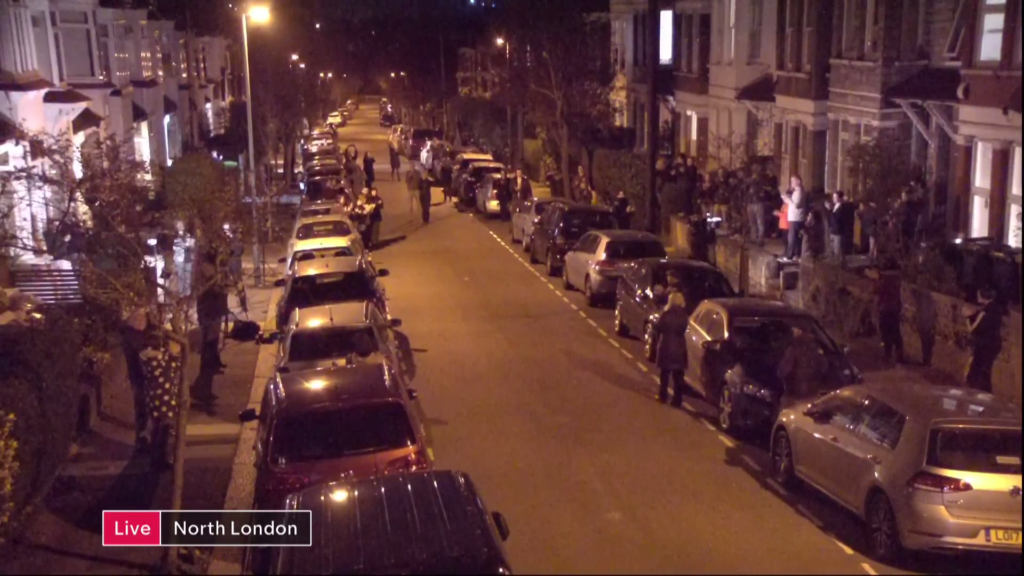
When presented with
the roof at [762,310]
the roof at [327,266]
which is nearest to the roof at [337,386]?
the roof at [762,310]

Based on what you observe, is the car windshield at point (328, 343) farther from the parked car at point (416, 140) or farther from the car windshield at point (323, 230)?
the parked car at point (416, 140)

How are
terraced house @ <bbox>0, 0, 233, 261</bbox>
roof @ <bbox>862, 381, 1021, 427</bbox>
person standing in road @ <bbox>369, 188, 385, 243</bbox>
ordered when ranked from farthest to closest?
person standing in road @ <bbox>369, 188, 385, 243</bbox>
terraced house @ <bbox>0, 0, 233, 261</bbox>
roof @ <bbox>862, 381, 1021, 427</bbox>

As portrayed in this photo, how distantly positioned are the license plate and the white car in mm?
13995

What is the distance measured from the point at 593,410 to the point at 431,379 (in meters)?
3.07

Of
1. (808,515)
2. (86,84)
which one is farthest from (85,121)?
(808,515)

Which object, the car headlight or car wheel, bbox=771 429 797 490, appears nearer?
car wheel, bbox=771 429 797 490

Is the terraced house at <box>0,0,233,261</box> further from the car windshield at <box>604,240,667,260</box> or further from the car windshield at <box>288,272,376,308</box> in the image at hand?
the car windshield at <box>604,240,667,260</box>

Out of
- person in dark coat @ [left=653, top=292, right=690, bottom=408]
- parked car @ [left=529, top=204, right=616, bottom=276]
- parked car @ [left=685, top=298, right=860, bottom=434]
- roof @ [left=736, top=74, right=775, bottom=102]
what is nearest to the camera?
parked car @ [left=685, top=298, right=860, bottom=434]

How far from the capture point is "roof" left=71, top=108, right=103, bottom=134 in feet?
91.6

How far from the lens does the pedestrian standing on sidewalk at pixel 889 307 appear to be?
1666 centimetres

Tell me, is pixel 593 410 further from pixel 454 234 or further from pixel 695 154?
pixel 695 154

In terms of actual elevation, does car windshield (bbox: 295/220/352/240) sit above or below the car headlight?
above

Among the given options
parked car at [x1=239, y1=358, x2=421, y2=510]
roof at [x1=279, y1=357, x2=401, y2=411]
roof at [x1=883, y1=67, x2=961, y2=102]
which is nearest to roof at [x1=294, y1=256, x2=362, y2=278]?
roof at [x1=279, y1=357, x2=401, y2=411]

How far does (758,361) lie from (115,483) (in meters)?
7.69
